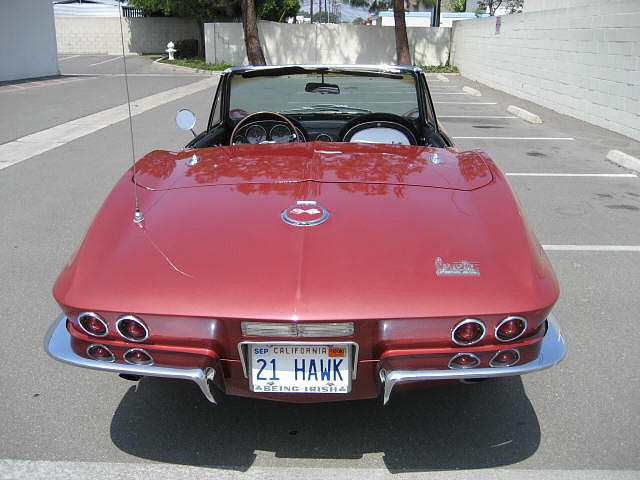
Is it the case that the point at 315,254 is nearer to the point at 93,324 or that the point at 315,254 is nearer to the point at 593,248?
the point at 93,324

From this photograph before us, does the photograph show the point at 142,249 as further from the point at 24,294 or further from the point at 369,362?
the point at 24,294

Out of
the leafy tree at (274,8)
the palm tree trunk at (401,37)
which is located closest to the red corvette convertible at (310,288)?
the palm tree trunk at (401,37)

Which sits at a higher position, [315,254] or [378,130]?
[378,130]

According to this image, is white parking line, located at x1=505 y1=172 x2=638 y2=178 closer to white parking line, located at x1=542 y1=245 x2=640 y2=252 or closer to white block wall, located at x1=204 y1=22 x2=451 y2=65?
white parking line, located at x1=542 y1=245 x2=640 y2=252

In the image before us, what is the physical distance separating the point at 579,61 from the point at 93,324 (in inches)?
475

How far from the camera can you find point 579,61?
12000 mm

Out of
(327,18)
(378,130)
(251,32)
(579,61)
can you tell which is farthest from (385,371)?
(327,18)

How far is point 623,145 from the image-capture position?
30.4 feet

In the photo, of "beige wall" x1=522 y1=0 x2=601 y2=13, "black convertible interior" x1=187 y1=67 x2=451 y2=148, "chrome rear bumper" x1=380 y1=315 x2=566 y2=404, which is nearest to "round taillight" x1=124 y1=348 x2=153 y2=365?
"chrome rear bumper" x1=380 y1=315 x2=566 y2=404

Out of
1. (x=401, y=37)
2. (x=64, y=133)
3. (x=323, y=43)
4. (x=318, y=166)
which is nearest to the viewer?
(x=318, y=166)

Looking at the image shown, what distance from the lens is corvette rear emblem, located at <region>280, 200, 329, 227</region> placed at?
7.63ft

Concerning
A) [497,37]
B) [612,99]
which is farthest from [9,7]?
[612,99]

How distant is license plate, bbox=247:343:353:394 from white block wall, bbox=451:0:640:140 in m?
9.16

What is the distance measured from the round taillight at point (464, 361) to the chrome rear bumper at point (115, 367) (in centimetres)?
Answer: 79
